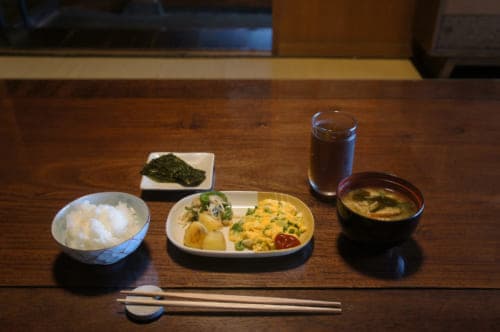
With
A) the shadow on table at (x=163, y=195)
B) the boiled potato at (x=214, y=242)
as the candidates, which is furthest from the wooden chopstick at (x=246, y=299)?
the shadow on table at (x=163, y=195)

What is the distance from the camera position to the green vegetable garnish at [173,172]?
111 cm

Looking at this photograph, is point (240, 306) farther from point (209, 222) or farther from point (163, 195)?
point (163, 195)

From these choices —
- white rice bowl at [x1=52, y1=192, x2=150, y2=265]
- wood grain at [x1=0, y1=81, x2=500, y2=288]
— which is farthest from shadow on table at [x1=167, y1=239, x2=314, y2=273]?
white rice bowl at [x1=52, y1=192, x2=150, y2=265]

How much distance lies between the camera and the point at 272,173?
3.87 feet

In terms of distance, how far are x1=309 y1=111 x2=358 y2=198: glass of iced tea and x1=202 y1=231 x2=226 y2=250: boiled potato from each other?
12.0 inches

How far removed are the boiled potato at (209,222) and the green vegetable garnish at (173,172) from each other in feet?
0.45

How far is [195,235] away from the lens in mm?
931

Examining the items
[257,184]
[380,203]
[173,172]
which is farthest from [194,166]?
[380,203]

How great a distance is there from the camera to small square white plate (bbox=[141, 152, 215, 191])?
1088mm

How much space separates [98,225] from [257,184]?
0.42 m

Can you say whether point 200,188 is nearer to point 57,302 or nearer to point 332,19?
point 57,302

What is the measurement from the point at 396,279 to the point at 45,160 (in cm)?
97

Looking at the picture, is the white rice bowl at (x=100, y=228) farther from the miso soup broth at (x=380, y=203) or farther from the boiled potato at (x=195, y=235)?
the miso soup broth at (x=380, y=203)

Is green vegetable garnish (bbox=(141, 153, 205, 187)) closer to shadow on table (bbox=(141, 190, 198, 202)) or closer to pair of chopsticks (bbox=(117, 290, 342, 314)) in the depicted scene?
shadow on table (bbox=(141, 190, 198, 202))
